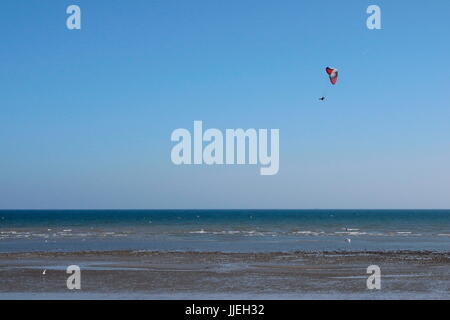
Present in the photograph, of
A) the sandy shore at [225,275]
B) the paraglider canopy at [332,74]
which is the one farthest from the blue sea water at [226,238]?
the paraglider canopy at [332,74]

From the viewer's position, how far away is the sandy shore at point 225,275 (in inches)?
782

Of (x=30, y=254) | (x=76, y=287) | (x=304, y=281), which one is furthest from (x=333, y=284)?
(x=30, y=254)

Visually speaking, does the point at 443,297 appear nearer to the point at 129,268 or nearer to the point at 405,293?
the point at 405,293

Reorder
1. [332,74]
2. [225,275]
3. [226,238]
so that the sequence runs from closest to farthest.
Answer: [225,275] → [332,74] → [226,238]

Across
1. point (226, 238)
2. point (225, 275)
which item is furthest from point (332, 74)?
point (226, 238)

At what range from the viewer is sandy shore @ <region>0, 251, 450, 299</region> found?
1988cm

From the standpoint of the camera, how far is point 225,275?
24.8 m

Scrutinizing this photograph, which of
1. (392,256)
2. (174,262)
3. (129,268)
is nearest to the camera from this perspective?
(129,268)

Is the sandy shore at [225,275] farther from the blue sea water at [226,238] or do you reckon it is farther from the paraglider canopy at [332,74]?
the paraglider canopy at [332,74]

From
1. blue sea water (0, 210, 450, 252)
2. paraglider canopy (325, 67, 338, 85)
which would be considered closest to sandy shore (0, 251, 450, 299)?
blue sea water (0, 210, 450, 252)

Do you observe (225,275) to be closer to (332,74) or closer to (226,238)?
(332,74)

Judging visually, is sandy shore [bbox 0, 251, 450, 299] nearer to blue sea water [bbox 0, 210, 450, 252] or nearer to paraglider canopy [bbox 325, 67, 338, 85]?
blue sea water [bbox 0, 210, 450, 252]

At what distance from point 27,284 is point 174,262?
9.21m

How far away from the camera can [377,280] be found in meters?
22.8
